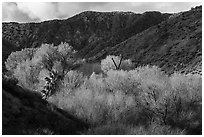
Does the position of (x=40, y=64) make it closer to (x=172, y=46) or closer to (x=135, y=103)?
(x=135, y=103)

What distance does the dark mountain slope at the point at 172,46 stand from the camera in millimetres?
79963

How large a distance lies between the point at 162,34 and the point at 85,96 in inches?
2649

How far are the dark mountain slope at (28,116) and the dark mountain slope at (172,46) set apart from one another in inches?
1926

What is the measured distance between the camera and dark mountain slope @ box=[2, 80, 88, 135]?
20.6 m

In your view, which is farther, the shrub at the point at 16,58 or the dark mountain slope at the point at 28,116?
the shrub at the point at 16,58

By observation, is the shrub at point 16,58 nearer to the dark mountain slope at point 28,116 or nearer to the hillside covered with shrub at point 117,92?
the hillside covered with shrub at point 117,92

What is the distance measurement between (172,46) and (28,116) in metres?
77.0

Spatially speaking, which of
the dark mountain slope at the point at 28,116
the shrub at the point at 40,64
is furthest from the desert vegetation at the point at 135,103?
the dark mountain slope at the point at 28,116

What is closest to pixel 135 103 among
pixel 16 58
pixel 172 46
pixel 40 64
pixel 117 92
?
pixel 117 92

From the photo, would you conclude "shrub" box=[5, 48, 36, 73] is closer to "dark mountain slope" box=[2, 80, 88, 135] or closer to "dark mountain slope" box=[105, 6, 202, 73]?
"dark mountain slope" box=[105, 6, 202, 73]

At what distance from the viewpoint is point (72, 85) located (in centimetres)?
5806

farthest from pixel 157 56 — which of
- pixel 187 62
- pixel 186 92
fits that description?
pixel 186 92

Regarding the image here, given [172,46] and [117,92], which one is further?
[172,46]

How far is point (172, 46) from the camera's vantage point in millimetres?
94062
